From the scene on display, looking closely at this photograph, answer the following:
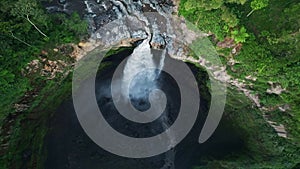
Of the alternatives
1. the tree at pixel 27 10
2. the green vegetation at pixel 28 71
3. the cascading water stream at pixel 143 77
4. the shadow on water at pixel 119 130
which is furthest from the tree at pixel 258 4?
the tree at pixel 27 10

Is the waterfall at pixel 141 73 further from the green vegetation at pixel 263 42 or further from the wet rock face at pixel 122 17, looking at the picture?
the green vegetation at pixel 263 42

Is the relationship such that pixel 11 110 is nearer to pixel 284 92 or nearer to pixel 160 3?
pixel 160 3

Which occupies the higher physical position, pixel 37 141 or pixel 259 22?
pixel 259 22

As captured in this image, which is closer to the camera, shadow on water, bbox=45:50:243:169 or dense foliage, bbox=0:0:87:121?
dense foliage, bbox=0:0:87:121

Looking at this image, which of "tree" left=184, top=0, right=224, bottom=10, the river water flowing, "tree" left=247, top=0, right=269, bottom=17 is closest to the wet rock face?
the river water flowing

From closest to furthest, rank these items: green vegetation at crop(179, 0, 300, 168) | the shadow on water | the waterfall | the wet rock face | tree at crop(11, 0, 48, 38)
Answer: tree at crop(11, 0, 48, 38), green vegetation at crop(179, 0, 300, 168), the wet rock face, the shadow on water, the waterfall

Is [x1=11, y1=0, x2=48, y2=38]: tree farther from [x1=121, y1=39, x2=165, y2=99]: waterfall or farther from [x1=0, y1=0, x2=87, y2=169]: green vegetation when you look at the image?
[x1=121, y1=39, x2=165, y2=99]: waterfall

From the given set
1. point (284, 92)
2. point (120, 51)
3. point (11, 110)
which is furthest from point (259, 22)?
point (11, 110)
